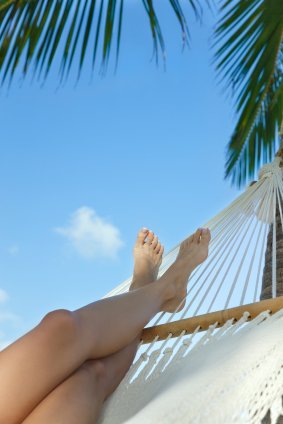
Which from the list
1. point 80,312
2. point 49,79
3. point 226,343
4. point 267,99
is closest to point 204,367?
point 226,343

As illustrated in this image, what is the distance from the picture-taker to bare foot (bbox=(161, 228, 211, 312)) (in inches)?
53.1

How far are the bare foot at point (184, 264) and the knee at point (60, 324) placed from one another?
0.51 meters

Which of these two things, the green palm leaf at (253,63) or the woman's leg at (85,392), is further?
the green palm leaf at (253,63)

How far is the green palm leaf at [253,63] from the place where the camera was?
245 cm

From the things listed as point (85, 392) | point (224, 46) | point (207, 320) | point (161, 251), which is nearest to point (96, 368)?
point (85, 392)

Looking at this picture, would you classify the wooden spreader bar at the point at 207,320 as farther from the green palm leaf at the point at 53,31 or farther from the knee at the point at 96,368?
the green palm leaf at the point at 53,31

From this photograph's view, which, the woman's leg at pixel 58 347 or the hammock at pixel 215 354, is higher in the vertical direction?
the woman's leg at pixel 58 347

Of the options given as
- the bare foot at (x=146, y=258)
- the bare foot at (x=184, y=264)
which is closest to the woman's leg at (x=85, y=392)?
the bare foot at (x=184, y=264)

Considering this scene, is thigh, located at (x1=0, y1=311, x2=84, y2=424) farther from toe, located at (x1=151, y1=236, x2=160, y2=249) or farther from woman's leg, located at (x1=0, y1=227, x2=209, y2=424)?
toe, located at (x1=151, y1=236, x2=160, y2=249)

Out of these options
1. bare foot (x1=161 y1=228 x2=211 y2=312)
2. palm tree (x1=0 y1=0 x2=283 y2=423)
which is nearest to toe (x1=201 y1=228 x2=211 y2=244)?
bare foot (x1=161 y1=228 x2=211 y2=312)

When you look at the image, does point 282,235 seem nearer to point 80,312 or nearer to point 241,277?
point 241,277

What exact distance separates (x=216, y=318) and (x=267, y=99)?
1996mm

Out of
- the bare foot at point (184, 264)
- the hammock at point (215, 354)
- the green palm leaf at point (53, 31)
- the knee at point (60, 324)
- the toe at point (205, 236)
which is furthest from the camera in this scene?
the green palm leaf at point (53, 31)

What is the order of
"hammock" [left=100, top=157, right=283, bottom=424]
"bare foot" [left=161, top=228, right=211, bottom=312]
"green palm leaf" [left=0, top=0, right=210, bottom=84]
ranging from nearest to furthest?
"hammock" [left=100, top=157, right=283, bottom=424] → "bare foot" [left=161, top=228, right=211, bottom=312] → "green palm leaf" [left=0, top=0, right=210, bottom=84]
